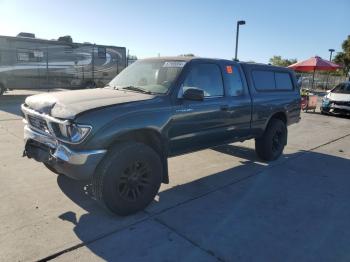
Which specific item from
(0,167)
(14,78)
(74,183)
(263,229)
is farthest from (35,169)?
(14,78)

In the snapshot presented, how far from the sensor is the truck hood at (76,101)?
368cm

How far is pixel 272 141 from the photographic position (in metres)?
6.62

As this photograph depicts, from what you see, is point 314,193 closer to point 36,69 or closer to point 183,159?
point 183,159

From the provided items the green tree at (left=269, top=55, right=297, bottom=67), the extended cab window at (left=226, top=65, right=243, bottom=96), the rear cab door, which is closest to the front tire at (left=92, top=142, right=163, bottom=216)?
the rear cab door

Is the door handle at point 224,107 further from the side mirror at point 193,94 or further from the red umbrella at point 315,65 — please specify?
the red umbrella at point 315,65

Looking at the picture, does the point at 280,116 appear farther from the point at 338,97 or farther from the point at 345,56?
the point at 345,56

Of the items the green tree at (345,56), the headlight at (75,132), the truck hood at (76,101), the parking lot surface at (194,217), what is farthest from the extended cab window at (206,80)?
the green tree at (345,56)

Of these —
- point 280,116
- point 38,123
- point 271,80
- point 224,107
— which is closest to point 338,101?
point 280,116

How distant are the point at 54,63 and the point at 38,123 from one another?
15523 mm

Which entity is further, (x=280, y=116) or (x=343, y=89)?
(x=343, y=89)

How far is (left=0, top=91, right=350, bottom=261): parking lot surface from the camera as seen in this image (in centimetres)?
334

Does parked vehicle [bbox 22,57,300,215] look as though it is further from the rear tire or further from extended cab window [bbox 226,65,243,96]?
the rear tire

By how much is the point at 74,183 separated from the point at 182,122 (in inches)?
70.5

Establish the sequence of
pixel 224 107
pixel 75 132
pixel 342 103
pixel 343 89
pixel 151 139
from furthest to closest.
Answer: pixel 343 89 < pixel 342 103 < pixel 224 107 < pixel 151 139 < pixel 75 132
